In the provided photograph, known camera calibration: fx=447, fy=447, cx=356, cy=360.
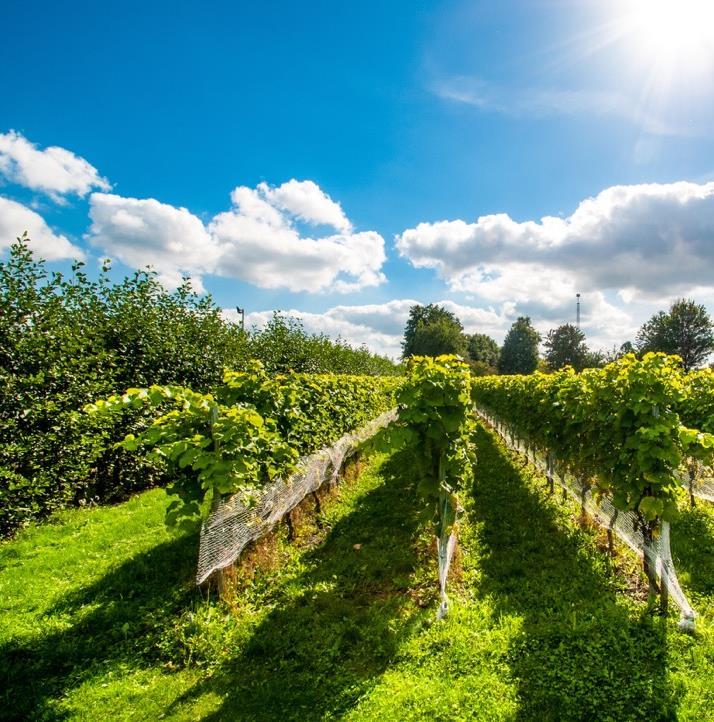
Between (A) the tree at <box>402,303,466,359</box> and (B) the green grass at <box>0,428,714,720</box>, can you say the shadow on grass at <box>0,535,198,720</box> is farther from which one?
(A) the tree at <box>402,303,466,359</box>

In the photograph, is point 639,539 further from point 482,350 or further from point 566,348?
point 482,350

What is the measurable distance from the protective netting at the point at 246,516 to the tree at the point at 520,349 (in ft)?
220

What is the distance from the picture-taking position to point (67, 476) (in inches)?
270

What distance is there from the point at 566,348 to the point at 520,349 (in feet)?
21.5

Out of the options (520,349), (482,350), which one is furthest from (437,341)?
(482,350)

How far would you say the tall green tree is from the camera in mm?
66562

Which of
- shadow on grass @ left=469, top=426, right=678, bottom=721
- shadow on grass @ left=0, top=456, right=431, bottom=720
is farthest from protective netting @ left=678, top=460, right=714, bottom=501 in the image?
shadow on grass @ left=0, top=456, right=431, bottom=720

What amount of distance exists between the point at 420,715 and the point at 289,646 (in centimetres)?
139

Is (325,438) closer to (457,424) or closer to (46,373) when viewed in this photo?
(457,424)

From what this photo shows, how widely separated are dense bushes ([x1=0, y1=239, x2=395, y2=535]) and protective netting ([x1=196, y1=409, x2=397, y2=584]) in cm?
332

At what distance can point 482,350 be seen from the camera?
86.9 meters

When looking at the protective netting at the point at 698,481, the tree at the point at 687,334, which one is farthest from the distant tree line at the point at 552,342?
the protective netting at the point at 698,481

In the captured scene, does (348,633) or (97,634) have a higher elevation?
(348,633)

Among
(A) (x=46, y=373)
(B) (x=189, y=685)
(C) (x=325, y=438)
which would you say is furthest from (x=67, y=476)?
(B) (x=189, y=685)
